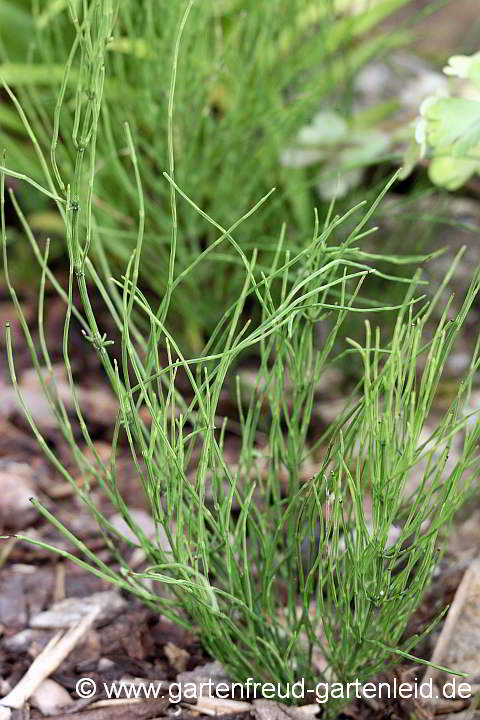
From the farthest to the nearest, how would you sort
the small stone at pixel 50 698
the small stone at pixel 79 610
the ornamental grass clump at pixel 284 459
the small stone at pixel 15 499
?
1. the small stone at pixel 15 499
2. the small stone at pixel 79 610
3. the small stone at pixel 50 698
4. the ornamental grass clump at pixel 284 459

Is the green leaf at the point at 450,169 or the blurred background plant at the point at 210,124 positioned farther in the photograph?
the blurred background plant at the point at 210,124

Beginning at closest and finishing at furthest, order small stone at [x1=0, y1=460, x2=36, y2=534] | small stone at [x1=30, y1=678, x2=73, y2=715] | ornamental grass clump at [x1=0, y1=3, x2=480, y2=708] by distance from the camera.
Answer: ornamental grass clump at [x1=0, y1=3, x2=480, y2=708] < small stone at [x1=30, y1=678, x2=73, y2=715] < small stone at [x1=0, y1=460, x2=36, y2=534]

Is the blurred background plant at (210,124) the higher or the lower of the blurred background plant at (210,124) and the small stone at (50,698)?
the higher

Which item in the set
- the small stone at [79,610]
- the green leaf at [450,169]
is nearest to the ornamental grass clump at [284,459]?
the small stone at [79,610]

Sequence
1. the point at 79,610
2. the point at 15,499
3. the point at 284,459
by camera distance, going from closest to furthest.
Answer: the point at 284,459
the point at 79,610
the point at 15,499

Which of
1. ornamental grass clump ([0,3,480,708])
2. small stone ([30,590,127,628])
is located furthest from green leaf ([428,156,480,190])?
small stone ([30,590,127,628])

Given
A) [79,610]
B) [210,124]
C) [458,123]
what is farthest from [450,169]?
[79,610]

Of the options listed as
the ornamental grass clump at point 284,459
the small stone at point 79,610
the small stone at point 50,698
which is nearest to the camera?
the ornamental grass clump at point 284,459

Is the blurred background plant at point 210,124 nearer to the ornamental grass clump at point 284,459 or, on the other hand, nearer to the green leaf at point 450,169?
the green leaf at point 450,169

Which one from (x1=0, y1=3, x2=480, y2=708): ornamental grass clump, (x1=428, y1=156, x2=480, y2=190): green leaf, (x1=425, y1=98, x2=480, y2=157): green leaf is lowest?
(x1=0, y1=3, x2=480, y2=708): ornamental grass clump

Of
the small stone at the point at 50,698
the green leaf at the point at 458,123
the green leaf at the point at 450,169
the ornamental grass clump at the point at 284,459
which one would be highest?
the green leaf at the point at 458,123

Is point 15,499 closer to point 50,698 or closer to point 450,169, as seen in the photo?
point 50,698

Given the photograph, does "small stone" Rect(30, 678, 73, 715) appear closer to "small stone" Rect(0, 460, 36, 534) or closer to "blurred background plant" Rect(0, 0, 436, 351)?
"small stone" Rect(0, 460, 36, 534)
